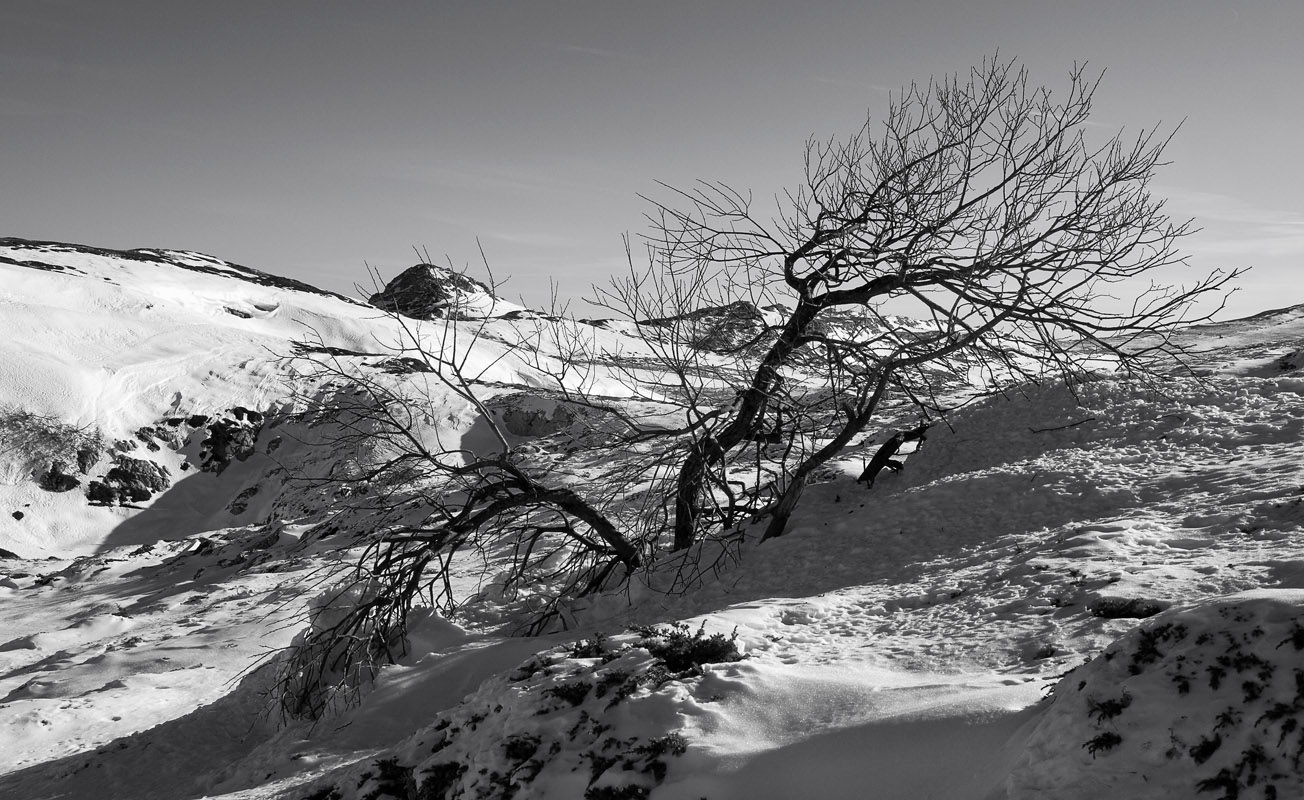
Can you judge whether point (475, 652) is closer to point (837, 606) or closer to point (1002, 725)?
point (837, 606)

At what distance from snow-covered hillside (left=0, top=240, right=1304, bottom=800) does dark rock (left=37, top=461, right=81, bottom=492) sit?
23.2ft

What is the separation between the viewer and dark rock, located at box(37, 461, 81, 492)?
2252cm

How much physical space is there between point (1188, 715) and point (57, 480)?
1077 inches

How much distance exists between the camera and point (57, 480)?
22.7m

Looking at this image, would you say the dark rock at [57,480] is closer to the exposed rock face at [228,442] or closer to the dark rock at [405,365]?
the exposed rock face at [228,442]

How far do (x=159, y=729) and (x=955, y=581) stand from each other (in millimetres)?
7280

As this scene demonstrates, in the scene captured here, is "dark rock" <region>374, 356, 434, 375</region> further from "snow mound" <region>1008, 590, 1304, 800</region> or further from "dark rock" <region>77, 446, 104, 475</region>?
"dark rock" <region>77, 446, 104, 475</region>

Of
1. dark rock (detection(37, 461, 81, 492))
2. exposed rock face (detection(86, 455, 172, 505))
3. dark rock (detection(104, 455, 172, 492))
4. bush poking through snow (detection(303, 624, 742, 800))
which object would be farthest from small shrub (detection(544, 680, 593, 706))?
dark rock (detection(37, 461, 81, 492))

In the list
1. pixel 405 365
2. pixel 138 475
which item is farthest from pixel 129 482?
pixel 405 365

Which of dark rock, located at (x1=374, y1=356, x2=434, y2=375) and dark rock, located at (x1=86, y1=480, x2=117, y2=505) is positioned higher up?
dark rock, located at (x1=374, y1=356, x2=434, y2=375)

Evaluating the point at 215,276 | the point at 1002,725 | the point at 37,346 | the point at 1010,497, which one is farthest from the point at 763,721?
the point at 215,276

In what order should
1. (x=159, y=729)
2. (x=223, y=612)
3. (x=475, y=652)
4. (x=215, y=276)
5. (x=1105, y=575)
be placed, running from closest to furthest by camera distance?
1. (x=1105, y=575)
2. (x=475, y=652)
3. (x=159, y=729)
4. (x=223, y=612)
5. (x=215, y=276)

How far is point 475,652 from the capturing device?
662 centimetres

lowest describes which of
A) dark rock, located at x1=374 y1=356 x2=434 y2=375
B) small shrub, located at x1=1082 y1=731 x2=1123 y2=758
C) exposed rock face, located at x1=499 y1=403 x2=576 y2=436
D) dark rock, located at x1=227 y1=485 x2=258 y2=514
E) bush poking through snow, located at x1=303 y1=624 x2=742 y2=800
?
bush poking through snow, located at x1=303 y1=624 x2=742 y2=800
